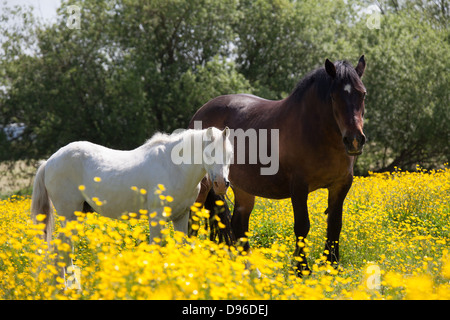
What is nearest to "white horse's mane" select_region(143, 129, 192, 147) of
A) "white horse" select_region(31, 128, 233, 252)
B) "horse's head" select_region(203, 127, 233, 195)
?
"white horse" select_region(31, 128, 233, 252)

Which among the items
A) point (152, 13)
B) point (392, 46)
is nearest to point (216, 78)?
point (152, 13)

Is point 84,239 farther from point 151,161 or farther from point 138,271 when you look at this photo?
point 138,271

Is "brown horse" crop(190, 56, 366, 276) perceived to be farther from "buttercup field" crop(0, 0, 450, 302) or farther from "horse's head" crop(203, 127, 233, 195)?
"horse's head" crop(203, 127, 233, 195)

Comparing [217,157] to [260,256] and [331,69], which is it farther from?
[331,69]

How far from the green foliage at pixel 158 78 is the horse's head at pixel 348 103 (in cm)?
1561

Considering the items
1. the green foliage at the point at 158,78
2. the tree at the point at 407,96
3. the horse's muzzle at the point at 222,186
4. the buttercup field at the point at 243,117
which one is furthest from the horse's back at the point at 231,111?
the tree at the point at 407,96

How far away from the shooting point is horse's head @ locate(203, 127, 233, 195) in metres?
4.80

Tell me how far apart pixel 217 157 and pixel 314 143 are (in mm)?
1527

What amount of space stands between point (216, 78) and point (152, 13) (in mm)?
4111

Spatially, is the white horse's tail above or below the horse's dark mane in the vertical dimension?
below

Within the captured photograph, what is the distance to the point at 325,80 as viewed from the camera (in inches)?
229

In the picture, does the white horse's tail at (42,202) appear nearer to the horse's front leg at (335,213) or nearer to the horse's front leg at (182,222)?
the horse's front leg at (182,222)

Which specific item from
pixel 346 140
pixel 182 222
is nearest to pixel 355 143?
pixel 346 140

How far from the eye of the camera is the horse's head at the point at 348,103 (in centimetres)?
534
